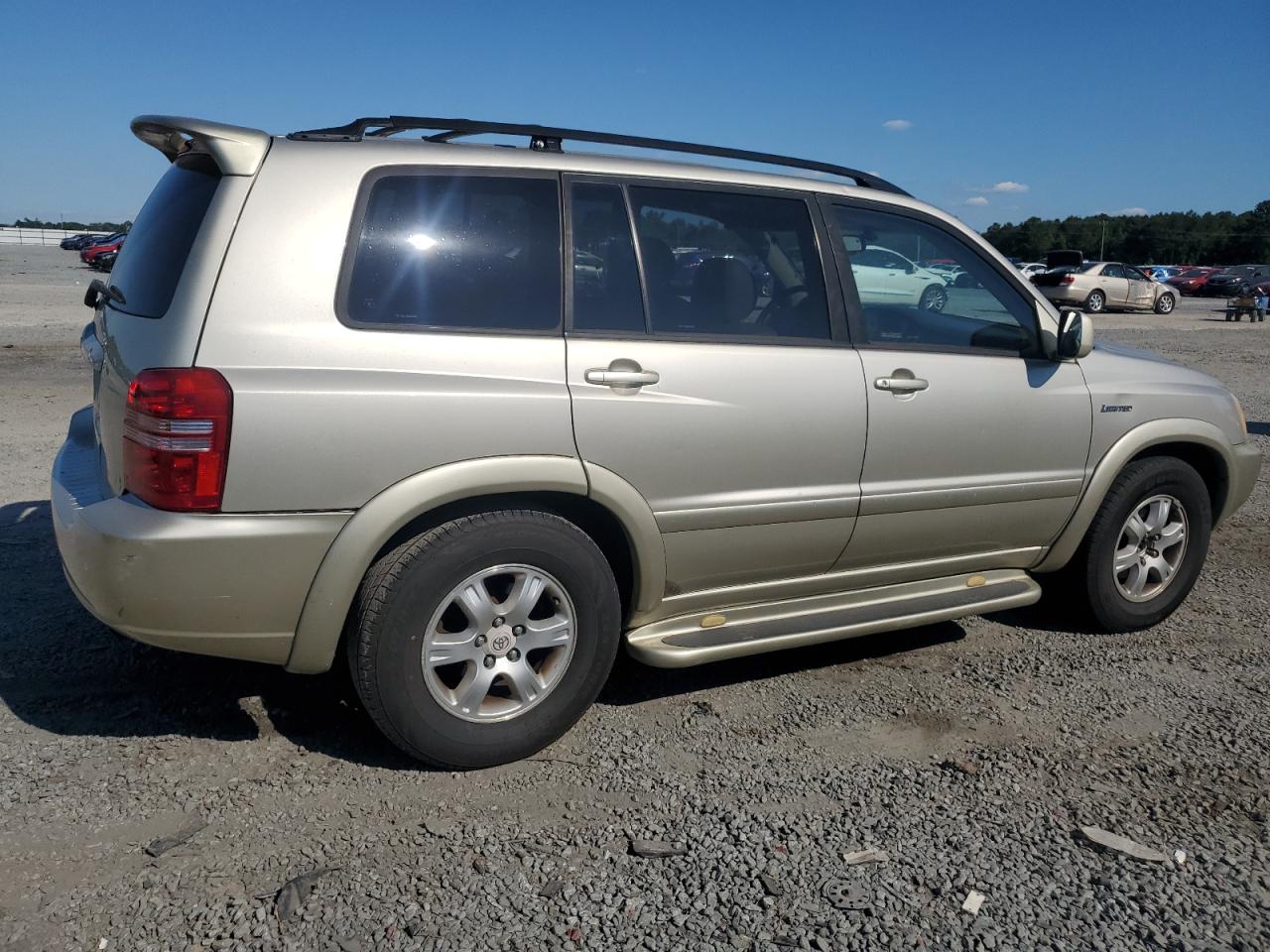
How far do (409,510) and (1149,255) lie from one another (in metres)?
83.4

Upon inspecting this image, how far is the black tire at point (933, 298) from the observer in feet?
14.1

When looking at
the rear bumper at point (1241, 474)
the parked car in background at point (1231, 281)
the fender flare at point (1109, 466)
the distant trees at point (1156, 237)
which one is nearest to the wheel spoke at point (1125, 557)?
the fender flare at point (1109, 466)

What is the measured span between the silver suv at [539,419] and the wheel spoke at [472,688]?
0.01 meters

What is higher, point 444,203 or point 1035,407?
point 444,203

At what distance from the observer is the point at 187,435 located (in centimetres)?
285

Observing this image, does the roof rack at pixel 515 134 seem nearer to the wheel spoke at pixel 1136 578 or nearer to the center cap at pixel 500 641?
the center cap at pixel 500 641

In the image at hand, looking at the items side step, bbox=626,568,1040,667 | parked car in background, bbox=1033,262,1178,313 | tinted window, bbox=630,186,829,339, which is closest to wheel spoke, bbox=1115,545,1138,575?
side step, bbox=626,568,1040,667

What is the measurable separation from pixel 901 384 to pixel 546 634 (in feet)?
5.24

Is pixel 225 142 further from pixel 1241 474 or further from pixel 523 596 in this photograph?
pixel 1241 474

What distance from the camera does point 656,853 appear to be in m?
2.91

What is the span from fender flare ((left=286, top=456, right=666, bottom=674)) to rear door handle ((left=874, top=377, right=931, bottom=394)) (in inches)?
44.3

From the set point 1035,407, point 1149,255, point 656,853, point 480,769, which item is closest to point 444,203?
point 480,769

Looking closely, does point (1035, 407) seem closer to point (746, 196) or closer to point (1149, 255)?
point (746, 196)

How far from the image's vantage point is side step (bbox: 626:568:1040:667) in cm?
362
